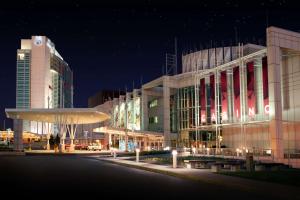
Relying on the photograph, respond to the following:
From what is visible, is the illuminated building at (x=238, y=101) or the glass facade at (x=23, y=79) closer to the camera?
the illuminated building at (x=238, y=101)

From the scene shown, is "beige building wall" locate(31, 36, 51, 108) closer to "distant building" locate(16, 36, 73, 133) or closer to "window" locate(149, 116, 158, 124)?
"distant building" locate(16, 36, 73, 133)

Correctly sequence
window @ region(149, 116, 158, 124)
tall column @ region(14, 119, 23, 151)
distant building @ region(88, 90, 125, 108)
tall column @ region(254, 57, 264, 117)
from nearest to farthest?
tall column @ region(254, 57, 264, 117)
tall column @ region(14, 119, 23, 151)
window @ region(149, 116, 158, 124)
distant building @ region(88, 90, 125, 108)

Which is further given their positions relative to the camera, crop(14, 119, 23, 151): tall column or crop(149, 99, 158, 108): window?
crop(149, 99, 158, 108): window

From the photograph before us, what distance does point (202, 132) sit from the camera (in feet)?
223

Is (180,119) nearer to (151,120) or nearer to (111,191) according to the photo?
(151,120)

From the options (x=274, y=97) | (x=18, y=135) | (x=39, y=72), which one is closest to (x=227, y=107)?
(x=274, y=97)

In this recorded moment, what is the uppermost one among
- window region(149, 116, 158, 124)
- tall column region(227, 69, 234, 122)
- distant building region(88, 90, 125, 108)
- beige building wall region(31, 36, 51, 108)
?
beige building wall region(31, 36, 51, 108)

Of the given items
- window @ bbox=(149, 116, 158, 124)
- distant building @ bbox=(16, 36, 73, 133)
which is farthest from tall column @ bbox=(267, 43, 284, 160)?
distant building @ bbox=(16, 36, 73, 133)

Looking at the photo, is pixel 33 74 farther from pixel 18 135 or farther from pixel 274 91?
pixel 274 91

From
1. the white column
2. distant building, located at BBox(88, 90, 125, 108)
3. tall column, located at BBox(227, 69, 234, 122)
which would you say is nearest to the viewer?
the white column

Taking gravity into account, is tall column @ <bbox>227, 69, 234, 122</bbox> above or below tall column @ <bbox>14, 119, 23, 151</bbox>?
above

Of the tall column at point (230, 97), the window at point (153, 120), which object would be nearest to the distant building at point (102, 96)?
the window at point (153, 120)

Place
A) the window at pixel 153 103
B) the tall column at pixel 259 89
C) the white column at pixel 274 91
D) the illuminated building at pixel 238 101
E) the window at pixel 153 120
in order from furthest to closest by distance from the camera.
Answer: the window at pixel 153 103 → the window at pixel 153 120 → the tall column at pixel 259 89 → the illuminated building at pixel 238 101 → the white column at pixel 274 91

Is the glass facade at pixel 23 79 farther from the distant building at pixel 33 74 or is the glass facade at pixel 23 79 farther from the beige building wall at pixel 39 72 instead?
the beige building wall at pixel 39 72
